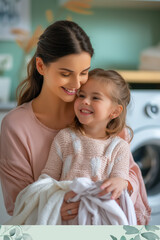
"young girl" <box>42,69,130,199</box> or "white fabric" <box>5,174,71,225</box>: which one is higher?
"young girl" <box>42,69,130,199</box>

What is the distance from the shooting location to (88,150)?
3.51 feet

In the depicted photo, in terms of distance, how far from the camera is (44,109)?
3.97 ft

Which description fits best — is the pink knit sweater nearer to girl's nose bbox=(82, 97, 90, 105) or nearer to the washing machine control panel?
girl's nose bbox=(82, 97, 90, 105)

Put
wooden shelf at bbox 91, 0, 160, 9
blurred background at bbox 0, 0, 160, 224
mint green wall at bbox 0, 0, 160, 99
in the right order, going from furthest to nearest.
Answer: mint green wall at bbox 0, 0, 160, 99 < wooden shelf at bbox 91, 0, 160, 9 < blurred background at bbox 0, 0, 160, 224

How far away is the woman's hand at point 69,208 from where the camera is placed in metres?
0.92

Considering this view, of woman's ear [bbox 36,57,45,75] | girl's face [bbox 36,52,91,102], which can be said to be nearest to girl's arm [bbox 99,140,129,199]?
girl's face [bbox 36,52,91,102]

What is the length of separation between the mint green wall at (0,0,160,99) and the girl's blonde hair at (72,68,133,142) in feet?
4.81

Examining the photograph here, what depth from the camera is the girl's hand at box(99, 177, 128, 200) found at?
0.91 m

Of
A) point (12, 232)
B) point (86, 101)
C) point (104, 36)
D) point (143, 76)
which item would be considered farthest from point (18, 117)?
point (104, 36)

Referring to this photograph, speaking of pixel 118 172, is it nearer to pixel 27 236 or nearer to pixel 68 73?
pixel 68 73

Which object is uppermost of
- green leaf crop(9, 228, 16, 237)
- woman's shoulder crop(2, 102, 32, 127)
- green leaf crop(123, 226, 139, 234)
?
green leaf crop(123, 226, 139, 234)

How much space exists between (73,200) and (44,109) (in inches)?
15.2

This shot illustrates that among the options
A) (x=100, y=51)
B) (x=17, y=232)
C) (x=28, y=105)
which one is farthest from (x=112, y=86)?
(x=100, y=51)

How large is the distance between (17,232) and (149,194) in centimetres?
164
